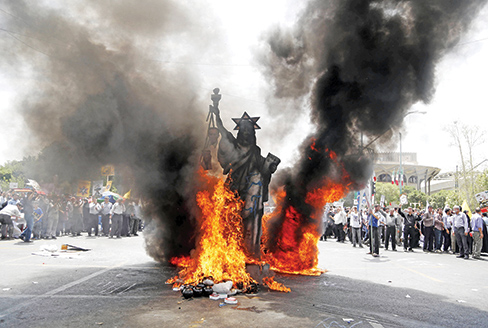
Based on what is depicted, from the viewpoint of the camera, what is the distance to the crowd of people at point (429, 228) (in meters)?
13.0

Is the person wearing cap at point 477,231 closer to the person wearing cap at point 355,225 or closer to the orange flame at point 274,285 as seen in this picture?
the person wearing cap at point 355,225

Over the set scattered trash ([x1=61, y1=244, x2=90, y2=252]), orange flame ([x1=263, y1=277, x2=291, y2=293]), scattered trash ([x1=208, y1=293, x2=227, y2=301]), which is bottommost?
scattered trash ([x1=61, y1=244, x2=90, y2=252])

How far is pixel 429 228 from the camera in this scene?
50.3ft

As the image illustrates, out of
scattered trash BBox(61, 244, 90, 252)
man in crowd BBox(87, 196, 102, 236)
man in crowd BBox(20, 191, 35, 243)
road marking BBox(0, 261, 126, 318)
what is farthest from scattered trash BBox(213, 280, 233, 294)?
man in crowd BBox(87, 196, 102, 236)

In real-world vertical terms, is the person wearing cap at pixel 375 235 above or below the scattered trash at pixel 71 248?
above

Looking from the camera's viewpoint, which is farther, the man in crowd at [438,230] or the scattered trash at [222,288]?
the man in crowd at [438,230]

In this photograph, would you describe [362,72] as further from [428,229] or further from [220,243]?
[428,229]

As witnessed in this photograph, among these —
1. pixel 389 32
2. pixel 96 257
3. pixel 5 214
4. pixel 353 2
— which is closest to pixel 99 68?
pixel 96 257

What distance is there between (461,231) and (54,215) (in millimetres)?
16995

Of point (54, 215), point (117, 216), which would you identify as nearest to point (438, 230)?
point (117, 216)

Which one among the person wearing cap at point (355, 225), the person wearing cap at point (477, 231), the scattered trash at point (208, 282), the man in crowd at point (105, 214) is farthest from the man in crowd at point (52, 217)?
the person wearing cap at point (477, 231)

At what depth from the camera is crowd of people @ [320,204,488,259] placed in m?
13.0

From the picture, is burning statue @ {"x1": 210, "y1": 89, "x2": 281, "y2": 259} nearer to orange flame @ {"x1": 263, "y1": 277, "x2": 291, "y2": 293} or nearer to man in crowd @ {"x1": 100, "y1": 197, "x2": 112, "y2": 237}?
orange flame @ {"x1": 263, "y1": 277, "x2": 291, "y2": 293}

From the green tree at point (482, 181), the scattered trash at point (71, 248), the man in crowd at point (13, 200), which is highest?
the green tree at point (482, 181)
